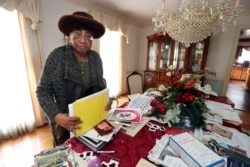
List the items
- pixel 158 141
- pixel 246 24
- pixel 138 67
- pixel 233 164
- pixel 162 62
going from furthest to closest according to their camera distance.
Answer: pixel 138 67 → pixel 162 62 → pixel 246 24 → pixel 158 141 → pixel 233 164

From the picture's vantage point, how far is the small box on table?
0.62 metres

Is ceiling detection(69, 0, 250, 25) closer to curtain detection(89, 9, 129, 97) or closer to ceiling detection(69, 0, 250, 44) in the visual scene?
ceiling detection(69, 0, 250, 44)

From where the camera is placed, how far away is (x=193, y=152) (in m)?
0.68

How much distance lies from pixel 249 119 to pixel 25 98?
4348mm

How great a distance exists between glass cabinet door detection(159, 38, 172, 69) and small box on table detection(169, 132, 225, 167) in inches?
125

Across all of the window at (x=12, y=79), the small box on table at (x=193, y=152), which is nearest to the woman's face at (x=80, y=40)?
the small box on table at (x=193, y=152)

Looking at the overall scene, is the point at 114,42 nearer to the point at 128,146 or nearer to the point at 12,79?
the point at 12,79

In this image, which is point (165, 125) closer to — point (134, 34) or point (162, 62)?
point (162, 62)

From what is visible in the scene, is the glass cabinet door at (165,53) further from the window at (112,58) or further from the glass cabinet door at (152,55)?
the window at (112,58)

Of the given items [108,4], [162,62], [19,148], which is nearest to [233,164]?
[19,148]

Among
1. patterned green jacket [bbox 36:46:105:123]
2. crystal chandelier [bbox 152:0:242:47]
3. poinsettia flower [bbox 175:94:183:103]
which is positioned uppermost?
crystal chandelier [bbox 152:0:242:47]

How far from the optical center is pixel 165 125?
1.09 metres

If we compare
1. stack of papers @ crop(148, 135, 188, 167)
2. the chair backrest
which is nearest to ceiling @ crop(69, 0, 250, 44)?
the chair backrest

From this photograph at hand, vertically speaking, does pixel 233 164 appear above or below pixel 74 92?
below
